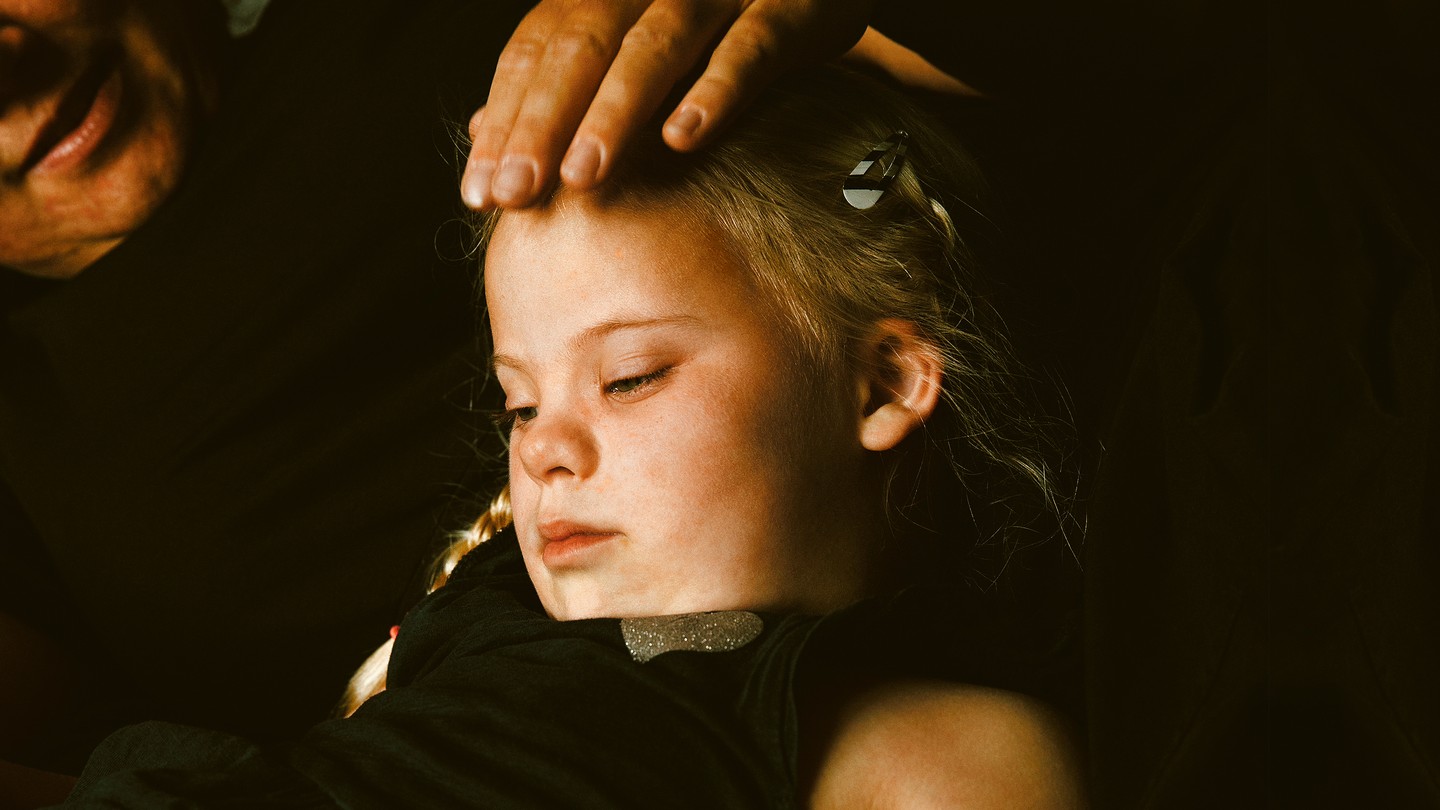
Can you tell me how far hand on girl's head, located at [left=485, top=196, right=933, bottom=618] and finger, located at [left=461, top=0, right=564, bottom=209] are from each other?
89mm

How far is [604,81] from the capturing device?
0.78m

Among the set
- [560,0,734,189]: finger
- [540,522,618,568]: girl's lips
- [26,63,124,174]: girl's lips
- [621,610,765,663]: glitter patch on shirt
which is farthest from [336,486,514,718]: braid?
[26,63,124,174]: girl's lips

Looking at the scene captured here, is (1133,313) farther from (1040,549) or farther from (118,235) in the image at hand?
(118,235)

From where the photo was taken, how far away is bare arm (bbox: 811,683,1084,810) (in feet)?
2.26

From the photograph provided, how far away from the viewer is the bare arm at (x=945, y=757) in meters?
0.69

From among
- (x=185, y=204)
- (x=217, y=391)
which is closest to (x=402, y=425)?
(x=217, y=391)

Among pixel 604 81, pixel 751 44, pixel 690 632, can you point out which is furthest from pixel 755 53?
pixel 690 632

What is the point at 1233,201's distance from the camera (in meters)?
0.78

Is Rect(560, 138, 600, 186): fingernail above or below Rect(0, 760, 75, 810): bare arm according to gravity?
above

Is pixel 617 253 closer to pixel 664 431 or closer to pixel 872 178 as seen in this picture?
pixel 664 431

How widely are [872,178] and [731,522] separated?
13.3 inches

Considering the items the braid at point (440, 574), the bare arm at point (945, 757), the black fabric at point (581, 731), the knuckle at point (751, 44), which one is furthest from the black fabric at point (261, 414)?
the bare arm at point (945, 757)

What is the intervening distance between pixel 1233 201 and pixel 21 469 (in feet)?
4.03

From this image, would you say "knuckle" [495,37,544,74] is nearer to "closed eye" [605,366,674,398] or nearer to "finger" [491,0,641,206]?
"finger" [491,0,641,206]
